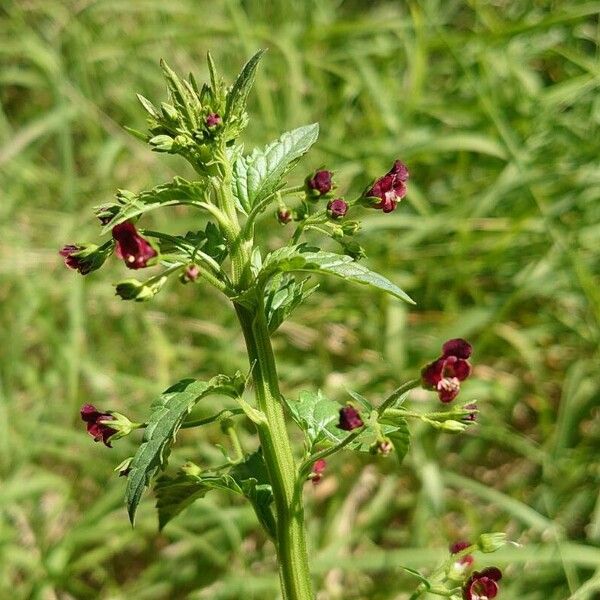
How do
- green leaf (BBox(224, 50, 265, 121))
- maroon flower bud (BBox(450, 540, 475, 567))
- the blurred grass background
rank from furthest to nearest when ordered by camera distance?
the blurred grass background < maroon flower bud (BBox(450, 540, 475, 567)) < green leaf (BBox(224, 50, 265, 121))

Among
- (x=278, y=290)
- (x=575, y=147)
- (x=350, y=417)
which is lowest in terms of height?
(x=350, y=417)

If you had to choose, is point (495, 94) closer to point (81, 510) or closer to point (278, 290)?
point (81, 510)

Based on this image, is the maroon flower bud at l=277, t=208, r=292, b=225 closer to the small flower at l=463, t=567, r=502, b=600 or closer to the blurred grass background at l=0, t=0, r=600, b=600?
the small flower at l=463, t=567, r=502, b=600

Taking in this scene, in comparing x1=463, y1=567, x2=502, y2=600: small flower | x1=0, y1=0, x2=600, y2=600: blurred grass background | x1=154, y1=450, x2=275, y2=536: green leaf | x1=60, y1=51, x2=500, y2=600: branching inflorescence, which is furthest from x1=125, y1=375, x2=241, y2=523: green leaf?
x1=0, y1=0, x2=600, y2=600: blurred grass background

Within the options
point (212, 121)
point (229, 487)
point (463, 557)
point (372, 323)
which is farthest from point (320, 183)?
point (372, 323)

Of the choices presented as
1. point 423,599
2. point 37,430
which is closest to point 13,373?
point 37,430

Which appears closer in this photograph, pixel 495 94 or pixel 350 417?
pixel 350 417

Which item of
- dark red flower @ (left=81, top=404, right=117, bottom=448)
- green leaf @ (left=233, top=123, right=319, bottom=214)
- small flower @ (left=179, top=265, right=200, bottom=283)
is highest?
green leaf @ (left=233, top=123, right=319, bottom=214)
